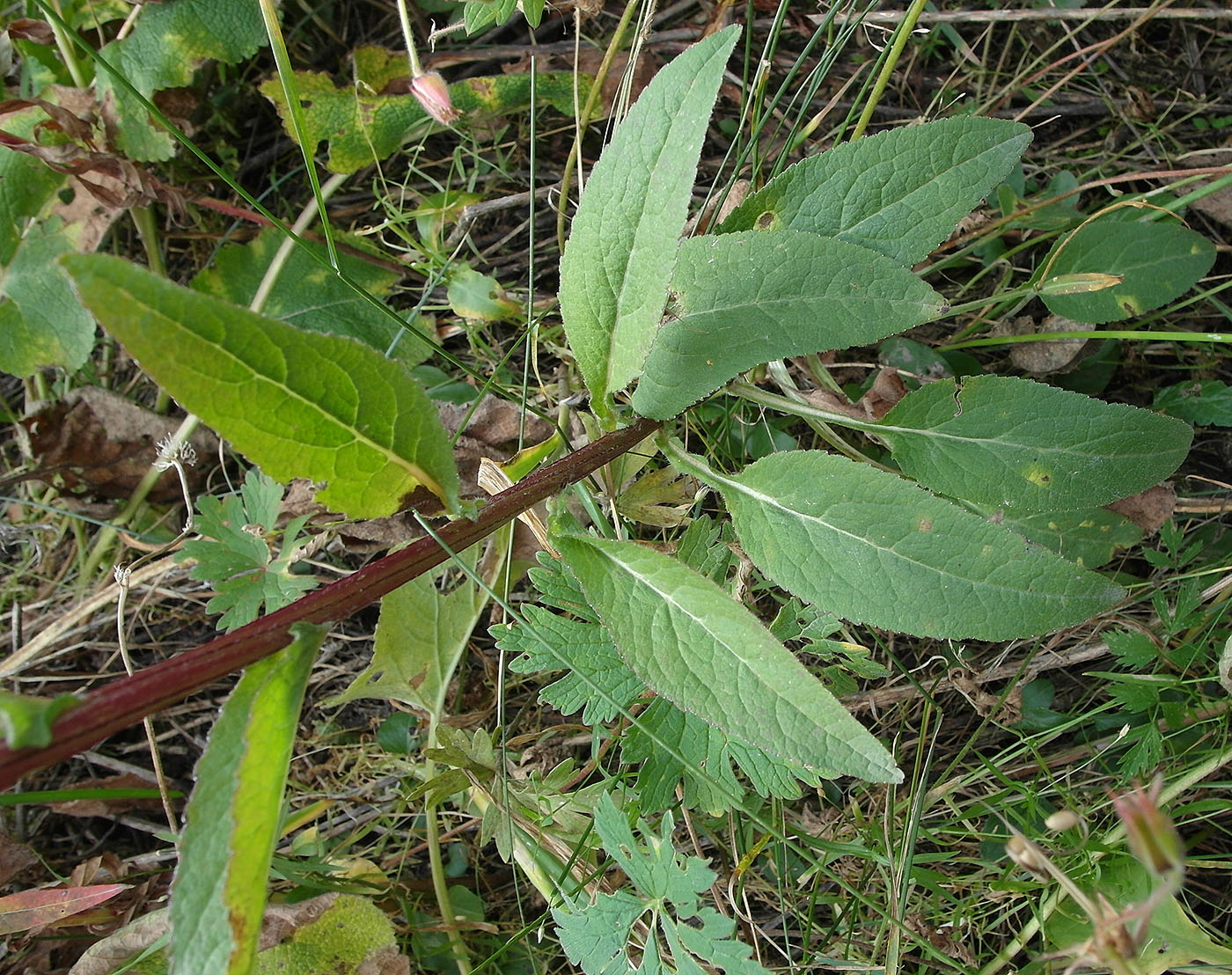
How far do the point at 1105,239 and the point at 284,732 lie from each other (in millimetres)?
2101

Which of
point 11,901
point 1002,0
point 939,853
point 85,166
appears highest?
point 85,166

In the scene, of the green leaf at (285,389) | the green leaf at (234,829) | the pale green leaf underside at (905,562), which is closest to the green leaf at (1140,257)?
the pale green leaf underside at (905,562)

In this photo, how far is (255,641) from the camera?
4.27 ft

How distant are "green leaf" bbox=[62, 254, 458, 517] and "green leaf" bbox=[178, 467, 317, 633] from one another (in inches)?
33.3

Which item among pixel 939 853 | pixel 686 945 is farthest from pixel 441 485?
pixel 939 853

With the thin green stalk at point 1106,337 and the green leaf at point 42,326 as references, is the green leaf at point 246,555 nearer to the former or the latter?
the green leaf at point 42,326

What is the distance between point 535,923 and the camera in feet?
6.50

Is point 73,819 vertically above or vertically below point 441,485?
below

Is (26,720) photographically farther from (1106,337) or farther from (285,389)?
(1106,337)

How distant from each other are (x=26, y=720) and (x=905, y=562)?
1319 millimetres

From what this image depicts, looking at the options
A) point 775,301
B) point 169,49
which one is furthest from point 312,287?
point 775,301

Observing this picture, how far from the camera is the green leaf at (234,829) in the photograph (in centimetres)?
113

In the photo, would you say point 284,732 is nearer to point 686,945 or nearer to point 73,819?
point 686,945

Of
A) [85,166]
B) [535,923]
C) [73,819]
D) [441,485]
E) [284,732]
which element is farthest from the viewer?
[73,819]
